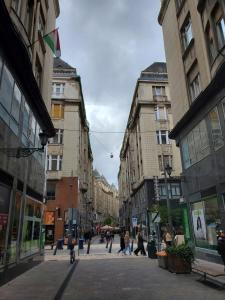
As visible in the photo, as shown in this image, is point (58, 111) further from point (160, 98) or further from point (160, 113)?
point (160, 98)

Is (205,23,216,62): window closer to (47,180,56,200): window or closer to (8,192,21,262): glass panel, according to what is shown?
(8,192,21,262): glass panel

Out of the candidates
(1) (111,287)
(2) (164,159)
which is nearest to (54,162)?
(2) (164,159)

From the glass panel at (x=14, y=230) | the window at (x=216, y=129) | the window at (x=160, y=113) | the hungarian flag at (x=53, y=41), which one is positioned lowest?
the glass panel at (x=14, y=230)

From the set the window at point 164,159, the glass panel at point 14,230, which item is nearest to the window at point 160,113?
the window at point 164,159

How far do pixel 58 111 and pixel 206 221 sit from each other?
33.9m

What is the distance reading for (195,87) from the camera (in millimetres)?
18484

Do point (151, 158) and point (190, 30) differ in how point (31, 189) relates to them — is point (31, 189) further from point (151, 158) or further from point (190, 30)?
point (151, 158)

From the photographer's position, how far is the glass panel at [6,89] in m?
10.4

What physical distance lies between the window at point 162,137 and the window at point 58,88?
676 inches

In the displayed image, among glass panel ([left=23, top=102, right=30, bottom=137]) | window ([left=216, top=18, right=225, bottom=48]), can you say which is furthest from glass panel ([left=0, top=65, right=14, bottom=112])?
window ([left=216, top=18, right=225, bottom=48])

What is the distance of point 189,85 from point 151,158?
22.2 m

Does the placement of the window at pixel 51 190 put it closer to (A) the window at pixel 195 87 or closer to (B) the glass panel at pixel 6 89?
(A) the window at pixel 195 87

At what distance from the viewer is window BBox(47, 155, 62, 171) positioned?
41406 millimetres

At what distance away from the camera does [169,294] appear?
8.27 m
